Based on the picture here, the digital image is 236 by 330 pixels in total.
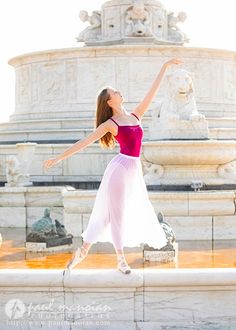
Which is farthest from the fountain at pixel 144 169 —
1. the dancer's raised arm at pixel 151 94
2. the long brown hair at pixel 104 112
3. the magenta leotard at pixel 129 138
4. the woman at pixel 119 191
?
the dancer's raised arm at pixel 151 94

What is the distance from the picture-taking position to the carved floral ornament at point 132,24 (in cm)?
1941

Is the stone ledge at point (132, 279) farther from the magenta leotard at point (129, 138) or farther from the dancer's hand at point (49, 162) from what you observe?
the magenta leotard at point (129, 138)

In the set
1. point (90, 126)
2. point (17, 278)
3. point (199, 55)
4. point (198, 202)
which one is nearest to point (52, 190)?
point (198, 202)

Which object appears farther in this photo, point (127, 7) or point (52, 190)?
point (127, 7)

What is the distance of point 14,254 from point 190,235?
109 inches

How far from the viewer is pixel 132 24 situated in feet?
63.9

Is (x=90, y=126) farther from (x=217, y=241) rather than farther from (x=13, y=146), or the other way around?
(x=217, y=241)

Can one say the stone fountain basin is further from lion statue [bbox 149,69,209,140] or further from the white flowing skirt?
the white flowing skirt

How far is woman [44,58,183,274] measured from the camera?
19.1 feet

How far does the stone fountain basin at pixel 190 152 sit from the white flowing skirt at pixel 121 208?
505 cm

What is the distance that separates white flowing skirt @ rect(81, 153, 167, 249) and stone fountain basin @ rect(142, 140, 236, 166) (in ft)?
16.6

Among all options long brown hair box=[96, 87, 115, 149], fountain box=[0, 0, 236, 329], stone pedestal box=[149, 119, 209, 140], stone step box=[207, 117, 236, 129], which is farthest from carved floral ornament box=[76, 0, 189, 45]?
long brown hair box=[96, 87, 115, 149]

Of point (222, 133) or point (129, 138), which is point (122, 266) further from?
point (222, 133)

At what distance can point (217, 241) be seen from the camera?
9.84 meters
